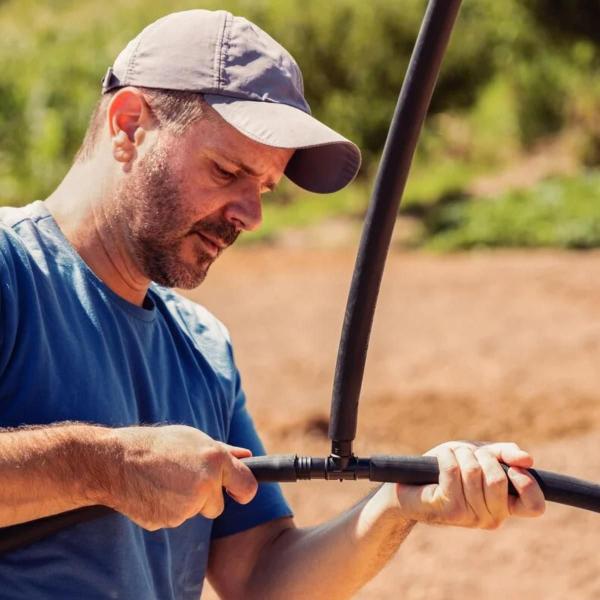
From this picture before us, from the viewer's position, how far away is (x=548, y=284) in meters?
10.6

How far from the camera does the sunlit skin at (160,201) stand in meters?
1.89

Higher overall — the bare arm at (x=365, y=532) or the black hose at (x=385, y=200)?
the black hose at (x=385, y=200)

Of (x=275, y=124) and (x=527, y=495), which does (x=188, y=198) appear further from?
(x=527, y=495)

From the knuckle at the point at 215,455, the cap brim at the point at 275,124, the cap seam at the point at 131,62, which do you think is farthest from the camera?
the cap seam at the point at 131,62

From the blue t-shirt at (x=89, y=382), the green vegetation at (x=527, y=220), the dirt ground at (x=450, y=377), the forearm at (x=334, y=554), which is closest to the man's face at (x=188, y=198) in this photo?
the blue t-shirt at (x=89, y=382)

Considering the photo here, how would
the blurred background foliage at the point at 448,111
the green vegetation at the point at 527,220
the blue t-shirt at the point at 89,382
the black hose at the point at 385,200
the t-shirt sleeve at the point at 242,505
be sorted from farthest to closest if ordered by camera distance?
1. the blurred background foliage at the point at 448,111
2. the green vegetation at the point at 527,220
3. the t-shirt sleeve at the point at 242,505
4. the blue t-shirt at the point at 89,382
5. the black hose at the point at 385,200

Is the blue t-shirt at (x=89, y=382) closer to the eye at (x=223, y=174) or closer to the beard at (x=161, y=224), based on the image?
the beard at (x=161, y=224)

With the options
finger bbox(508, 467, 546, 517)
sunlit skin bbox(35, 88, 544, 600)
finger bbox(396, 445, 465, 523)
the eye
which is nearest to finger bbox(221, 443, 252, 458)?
sunlit skin bbox(35, 88, 544, 600)

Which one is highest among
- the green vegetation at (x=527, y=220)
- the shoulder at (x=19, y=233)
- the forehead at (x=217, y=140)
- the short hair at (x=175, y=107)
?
the short hair at (x=175, y=107)

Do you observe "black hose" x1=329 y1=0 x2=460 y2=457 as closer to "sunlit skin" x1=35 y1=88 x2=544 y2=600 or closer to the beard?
"sunlit skin" x1=35 y1=88 x2=544 y2=600

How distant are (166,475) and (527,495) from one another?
48cm

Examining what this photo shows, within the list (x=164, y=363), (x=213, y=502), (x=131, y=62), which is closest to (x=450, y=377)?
(x=164, y=363)

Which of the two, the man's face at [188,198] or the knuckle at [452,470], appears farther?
the man's face at [188,198]

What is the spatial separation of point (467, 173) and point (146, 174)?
56.8 feet
